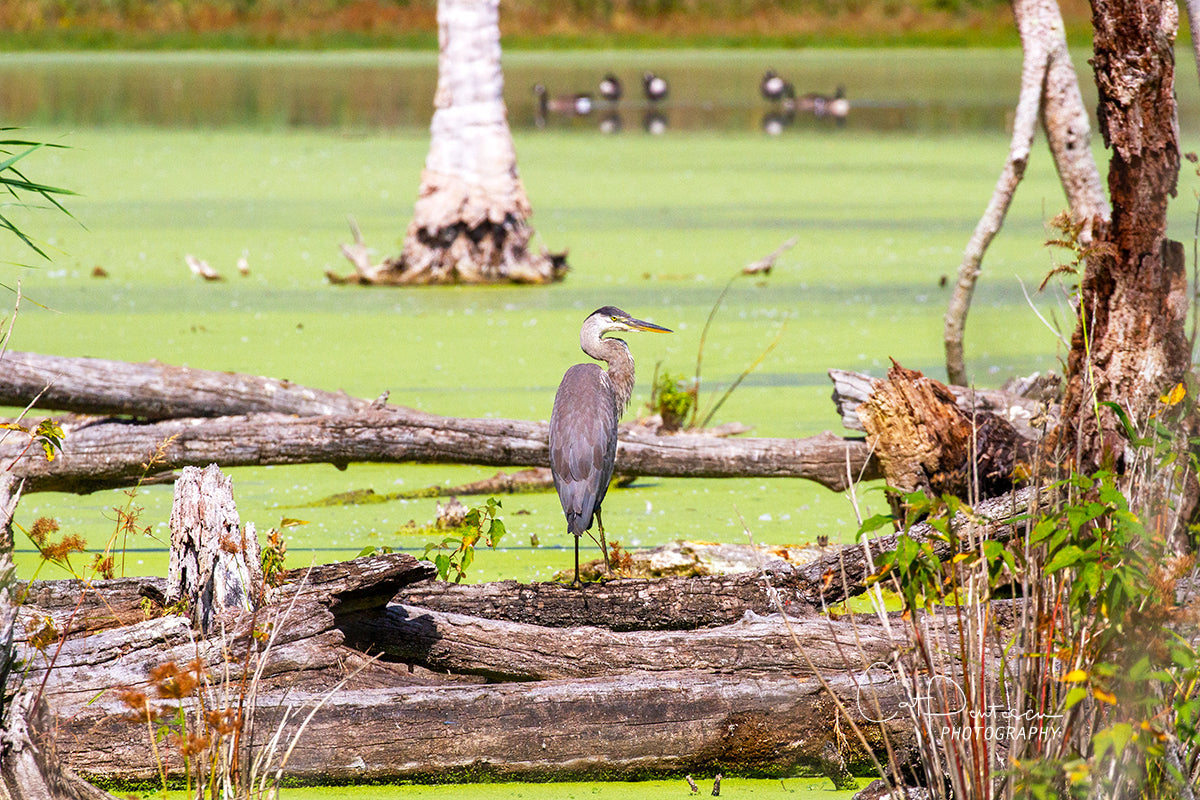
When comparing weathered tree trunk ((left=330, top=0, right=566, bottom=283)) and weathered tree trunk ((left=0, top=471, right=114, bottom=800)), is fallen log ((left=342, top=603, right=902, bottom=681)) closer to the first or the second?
weathered tree trunk ((left=0, top=471, right=114, bottom=800))

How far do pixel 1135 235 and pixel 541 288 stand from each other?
578cm

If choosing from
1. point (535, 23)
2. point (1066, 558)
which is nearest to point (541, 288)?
point (1066, 558)

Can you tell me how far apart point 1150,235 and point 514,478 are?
2279 mm

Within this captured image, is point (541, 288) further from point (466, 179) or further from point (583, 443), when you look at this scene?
point (583, 443)

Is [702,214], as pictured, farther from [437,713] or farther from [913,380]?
[437,713]

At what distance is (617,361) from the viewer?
13.0 ft

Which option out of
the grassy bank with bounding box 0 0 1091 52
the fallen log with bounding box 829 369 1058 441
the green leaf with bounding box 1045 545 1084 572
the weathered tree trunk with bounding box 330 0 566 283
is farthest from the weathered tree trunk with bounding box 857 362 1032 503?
the grassy bank with bounding box 0 0 1091 52

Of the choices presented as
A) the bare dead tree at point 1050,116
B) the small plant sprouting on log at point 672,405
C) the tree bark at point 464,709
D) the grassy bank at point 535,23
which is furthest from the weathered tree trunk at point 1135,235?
the grassy bank at point 535,23

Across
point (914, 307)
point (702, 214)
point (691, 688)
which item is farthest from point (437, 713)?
point (702, 214)

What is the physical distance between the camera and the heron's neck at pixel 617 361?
12.9 ft

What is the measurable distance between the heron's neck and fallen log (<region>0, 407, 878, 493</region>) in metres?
0.32

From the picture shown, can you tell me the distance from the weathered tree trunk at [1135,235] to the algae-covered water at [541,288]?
32 cm

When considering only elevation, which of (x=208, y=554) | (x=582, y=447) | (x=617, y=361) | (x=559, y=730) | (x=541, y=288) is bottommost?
(x=559, y=730)

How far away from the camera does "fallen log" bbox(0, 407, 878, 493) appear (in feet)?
13.5
